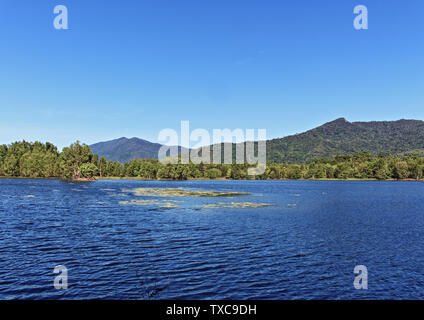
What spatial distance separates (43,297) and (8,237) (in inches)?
964

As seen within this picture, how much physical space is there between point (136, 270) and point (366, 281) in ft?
70.4

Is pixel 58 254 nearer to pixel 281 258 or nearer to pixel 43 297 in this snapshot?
pixel 43 297

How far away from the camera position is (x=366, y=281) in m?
27.6

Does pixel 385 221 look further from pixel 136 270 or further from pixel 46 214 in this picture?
pixel 46 214
